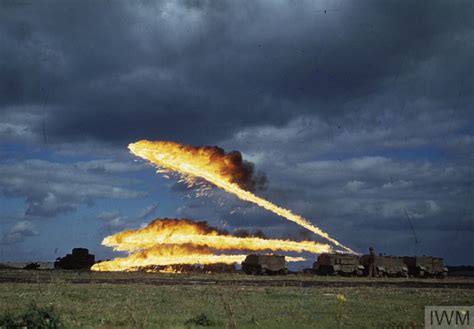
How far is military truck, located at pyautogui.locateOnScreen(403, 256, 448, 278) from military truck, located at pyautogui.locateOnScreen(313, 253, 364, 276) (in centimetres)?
975

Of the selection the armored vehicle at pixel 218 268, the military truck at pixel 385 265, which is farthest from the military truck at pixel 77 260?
the military truck at pixel 385 265

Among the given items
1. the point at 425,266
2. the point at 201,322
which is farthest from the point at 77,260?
the point at 201,322

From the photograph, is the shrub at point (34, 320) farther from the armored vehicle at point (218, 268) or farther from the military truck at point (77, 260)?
the military truck at point (77, 260)

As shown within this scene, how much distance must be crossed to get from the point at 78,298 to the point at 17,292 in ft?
16.5

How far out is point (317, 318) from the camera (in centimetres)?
2098

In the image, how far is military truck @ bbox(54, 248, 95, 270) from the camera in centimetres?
7275

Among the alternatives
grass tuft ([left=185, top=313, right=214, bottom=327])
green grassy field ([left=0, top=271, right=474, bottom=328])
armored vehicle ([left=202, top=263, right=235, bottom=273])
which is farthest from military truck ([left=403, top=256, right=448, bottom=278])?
grass tuft ([left=185, top=313, right=214, bottom=327])

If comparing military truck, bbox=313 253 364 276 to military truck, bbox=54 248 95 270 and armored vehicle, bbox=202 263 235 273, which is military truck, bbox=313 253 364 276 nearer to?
armored vehicle, bbox=202 263 235 273

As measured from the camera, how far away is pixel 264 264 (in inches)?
2672

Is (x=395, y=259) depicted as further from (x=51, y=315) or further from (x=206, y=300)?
(x=51, y=315)

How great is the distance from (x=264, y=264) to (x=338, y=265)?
965 cm

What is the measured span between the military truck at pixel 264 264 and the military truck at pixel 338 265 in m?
5.27

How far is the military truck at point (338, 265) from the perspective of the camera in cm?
7075

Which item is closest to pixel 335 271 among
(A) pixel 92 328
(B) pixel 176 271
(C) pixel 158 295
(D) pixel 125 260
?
(B) pixel 176 271
